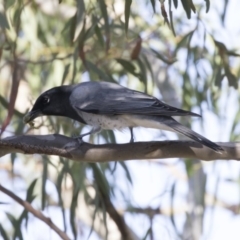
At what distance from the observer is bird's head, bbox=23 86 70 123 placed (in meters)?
3.50

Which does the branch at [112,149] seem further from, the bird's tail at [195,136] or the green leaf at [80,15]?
the green leaf at [80,15]

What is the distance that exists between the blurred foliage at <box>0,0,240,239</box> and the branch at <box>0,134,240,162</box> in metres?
0.50

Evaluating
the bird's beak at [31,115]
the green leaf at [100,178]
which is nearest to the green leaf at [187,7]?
the bird's beak at [31,115]

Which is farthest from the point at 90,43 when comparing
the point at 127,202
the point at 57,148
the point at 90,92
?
the point at 57,148

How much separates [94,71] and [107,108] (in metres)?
0.55

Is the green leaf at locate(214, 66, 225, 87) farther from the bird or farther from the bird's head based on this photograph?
the bird's head

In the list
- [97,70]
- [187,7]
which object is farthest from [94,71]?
[187,7]

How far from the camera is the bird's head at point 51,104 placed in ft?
11.5

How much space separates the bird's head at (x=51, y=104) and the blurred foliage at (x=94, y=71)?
10 centimetres

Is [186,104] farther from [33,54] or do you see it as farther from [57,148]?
[57,148]

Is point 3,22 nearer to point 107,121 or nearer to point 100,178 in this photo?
point 107,121

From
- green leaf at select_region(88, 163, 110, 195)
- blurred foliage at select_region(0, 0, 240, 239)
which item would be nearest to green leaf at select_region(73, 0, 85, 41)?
blurred foliage at select_region(0, 0, 240, 239)

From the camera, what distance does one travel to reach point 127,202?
4430 millimetres

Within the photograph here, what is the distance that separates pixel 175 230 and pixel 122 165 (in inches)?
18.0
